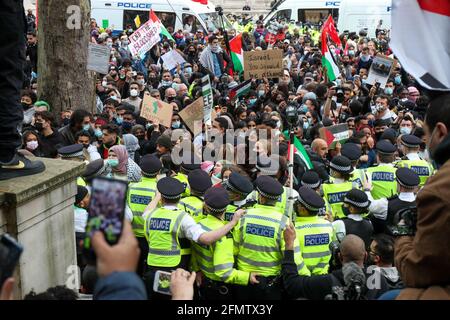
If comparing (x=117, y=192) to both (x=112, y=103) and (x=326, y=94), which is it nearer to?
(x=112, y=103)

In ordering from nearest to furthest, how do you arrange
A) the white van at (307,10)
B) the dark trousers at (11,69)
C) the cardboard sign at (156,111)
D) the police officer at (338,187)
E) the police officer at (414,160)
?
the dark trousers at (11,69) < the police officer at (338,187) < the police officer at (414,160) < the cardboard sign at (156,111) < the white van at (307,10)

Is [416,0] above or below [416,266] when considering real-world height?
above

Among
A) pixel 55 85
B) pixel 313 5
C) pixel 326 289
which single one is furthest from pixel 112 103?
pixel 313 5

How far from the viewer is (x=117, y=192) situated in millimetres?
1862

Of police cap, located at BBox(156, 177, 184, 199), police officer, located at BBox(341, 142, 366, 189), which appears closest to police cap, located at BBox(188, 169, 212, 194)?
police cap, located at BBox(156, 177, 184, 199)

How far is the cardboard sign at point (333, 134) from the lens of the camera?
8.70 meters

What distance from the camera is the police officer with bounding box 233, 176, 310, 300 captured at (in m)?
5.14

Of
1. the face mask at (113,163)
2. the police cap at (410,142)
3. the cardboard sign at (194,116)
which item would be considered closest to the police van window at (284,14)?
the cardboard sign at (194,116)

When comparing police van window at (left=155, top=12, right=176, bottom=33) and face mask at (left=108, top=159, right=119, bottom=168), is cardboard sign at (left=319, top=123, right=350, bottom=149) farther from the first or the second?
police van window at (left=155, top=12, right=176, bottom=33)

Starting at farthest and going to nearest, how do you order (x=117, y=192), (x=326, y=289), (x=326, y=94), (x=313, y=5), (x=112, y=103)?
1. (x=313, y=5)
2. (x=326, y=94)
3. (x=112, y=103)
4. (x=326, y=289)
5. (x=117, y=192)

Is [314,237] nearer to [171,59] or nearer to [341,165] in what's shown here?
[341,165]

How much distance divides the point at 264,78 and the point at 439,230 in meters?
11.0

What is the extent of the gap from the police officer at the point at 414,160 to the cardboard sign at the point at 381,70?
16.0 ft

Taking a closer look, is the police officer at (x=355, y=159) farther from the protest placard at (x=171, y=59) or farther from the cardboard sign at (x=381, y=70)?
the protest placard at (x=171, y=59)
